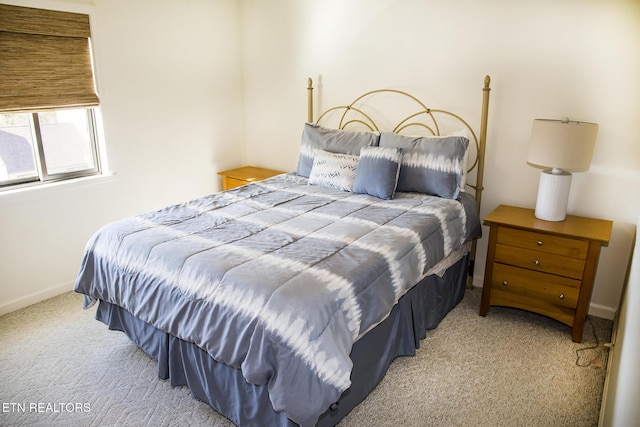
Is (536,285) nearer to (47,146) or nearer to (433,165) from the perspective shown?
(433,165)

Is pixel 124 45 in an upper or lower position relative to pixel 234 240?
upper

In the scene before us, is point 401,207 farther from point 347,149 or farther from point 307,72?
point 307,72

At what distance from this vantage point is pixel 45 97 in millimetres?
3018

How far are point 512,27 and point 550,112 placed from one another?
2.01 ft

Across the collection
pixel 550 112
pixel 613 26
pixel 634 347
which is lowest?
pixel 634 347

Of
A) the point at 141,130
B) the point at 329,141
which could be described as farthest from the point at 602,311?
the point at 141,130

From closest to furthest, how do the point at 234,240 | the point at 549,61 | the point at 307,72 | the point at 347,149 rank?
1. the point at 234,240
2. the point at 549,61
3. the point at 347,149
4. the point at 307,72

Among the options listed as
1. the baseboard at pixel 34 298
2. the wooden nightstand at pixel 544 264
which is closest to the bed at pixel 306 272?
the wooden nightstand at pixel 544 264

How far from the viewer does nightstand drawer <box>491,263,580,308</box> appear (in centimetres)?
270

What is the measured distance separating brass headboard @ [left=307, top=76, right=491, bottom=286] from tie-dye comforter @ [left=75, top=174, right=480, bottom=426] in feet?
1.69

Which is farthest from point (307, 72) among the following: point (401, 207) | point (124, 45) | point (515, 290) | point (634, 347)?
point (634, 347)

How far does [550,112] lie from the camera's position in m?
2.98

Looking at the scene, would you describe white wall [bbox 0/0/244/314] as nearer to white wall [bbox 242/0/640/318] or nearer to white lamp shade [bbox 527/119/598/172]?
white wall [bbox 242/0/640/318]

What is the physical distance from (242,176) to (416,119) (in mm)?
1636
